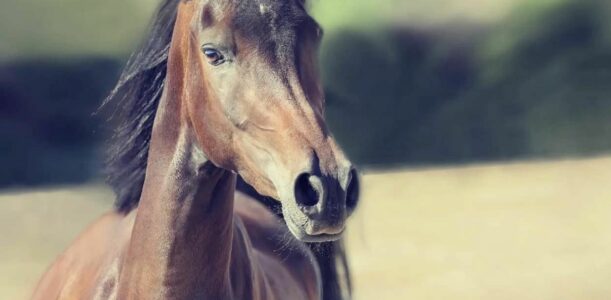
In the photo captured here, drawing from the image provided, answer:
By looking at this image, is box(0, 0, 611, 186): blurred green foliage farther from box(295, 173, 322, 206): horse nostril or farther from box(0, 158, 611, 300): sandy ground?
box(295, 173, 322, 206): horse nostril

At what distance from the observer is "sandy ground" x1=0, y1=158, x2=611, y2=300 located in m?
6.34

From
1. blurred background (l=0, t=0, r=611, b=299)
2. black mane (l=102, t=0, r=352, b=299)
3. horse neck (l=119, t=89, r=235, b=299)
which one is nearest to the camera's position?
horse neck (l=119, t=89, r=235, b=299)

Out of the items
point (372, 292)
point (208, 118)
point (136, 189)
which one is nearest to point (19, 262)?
point (372, 292)

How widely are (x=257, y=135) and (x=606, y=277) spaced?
5217mm

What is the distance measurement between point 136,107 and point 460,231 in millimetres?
5960

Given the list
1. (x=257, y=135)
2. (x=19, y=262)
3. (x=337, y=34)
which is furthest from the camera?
(x=337, y=34)

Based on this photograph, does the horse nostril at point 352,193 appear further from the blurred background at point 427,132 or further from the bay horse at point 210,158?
the blurred background at point 427,132

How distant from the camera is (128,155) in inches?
88.6

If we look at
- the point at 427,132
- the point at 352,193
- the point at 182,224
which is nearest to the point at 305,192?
the point at 352,193

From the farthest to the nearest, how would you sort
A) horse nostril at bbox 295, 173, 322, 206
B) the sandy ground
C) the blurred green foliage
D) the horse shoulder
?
1. the blurred green foliage
2. the sandy ground
3. the horse shoulder
4. horse nostril at bbox 295, 173, 322, 206

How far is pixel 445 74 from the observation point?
34.5ft

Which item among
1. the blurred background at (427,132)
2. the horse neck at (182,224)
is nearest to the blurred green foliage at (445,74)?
the blurred background at (427,132)

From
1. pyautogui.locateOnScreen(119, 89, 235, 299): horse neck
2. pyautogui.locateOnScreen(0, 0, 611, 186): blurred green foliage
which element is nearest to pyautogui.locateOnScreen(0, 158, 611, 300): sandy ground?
pyautogui.locateOnScreen(0, 0, 611, 186): blurred green foliage

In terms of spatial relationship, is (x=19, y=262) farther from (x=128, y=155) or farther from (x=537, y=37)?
(x=537, y=37)
